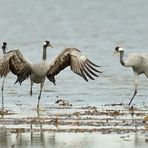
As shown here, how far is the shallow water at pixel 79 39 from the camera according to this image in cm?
1894

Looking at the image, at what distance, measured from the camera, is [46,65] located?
17.8m

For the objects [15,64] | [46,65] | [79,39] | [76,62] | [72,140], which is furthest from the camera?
[79,39]

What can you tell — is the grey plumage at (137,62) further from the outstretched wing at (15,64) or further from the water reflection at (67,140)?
the water reflection at (67,140)

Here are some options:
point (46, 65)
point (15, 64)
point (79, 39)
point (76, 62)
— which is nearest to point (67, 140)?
point (76, 62)

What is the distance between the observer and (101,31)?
37.1 m

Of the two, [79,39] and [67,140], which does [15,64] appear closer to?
[67,140]

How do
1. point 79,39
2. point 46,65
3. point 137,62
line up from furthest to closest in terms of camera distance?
point 79,39 → point 137,62 → point 46,65

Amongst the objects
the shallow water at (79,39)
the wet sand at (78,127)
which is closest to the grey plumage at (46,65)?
the shallow water at (79,39)

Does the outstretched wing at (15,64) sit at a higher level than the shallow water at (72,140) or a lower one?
higher

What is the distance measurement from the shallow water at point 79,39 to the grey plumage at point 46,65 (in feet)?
2.08

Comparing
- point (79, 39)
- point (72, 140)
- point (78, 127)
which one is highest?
point (79, 39)

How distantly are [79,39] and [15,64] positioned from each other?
17.9 m

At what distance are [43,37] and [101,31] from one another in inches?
109

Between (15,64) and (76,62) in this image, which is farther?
(15,64)
